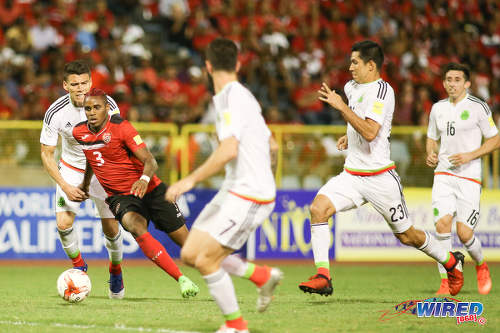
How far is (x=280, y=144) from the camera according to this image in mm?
15672

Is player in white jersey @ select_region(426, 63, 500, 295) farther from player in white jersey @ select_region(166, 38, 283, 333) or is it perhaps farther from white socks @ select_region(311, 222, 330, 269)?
player in white jersey @ select_region(166, 38, 283, 333)

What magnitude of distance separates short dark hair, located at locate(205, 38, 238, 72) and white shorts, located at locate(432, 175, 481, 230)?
4815 mm

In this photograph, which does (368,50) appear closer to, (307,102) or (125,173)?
(125,173)

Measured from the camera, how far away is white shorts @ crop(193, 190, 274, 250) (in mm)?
6375

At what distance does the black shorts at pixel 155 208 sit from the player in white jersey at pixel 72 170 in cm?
71

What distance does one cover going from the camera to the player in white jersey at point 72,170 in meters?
9.37

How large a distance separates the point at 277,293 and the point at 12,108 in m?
8.00

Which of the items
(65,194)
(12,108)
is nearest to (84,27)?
(12,108)

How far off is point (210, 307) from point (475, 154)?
3.97 meters

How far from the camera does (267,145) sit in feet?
21.6

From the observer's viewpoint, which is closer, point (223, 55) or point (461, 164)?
point (223, 55)

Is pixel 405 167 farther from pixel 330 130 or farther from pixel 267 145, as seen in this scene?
pixel 267 145

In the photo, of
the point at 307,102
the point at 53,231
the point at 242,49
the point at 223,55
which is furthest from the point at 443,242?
the point at 242,49

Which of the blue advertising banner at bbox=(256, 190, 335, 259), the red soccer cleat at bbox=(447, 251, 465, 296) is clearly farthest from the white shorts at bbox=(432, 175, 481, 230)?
the blue advertising banner at bbox=(256, 190, 335, 259)
